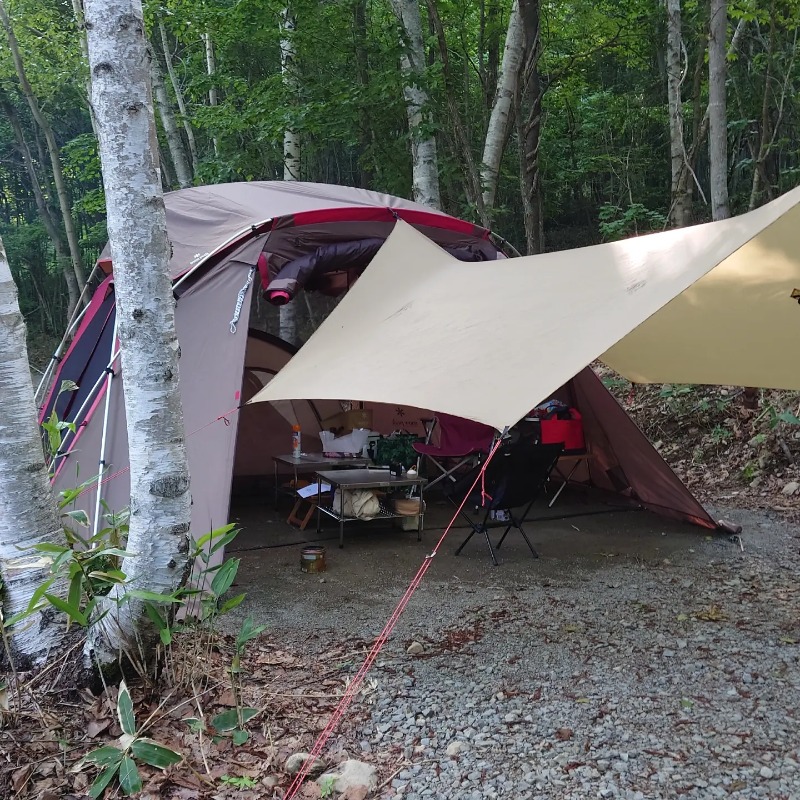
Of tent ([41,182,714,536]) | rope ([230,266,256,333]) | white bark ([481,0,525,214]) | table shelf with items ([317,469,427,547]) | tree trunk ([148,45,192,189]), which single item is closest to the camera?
tent ([41,182,714,536])

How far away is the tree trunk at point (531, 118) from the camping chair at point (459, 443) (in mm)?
2808

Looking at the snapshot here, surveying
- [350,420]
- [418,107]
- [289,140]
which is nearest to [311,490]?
[350,420]

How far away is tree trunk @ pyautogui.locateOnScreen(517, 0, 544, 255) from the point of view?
20.8ft

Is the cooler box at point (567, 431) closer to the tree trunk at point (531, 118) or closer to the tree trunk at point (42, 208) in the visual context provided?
the tree trunk at point (531, 118)

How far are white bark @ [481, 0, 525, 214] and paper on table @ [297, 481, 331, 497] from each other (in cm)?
355

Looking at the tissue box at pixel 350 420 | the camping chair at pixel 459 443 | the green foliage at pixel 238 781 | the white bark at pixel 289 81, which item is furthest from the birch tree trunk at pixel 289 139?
the green foliage at pixel 238 781

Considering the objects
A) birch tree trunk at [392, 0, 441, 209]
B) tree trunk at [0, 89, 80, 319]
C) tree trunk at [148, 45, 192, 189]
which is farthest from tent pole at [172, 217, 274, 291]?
tree trunk at [0, 89, 80, 319]

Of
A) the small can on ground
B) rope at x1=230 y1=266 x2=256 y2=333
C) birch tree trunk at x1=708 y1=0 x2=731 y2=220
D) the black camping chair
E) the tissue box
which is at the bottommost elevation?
the small can on ground

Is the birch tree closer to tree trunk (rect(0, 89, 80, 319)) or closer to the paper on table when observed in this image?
the paper on table

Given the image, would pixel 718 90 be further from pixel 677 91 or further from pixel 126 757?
pixel 126 757

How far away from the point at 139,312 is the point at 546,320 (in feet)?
5.30

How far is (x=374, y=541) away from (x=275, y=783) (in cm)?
254

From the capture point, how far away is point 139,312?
222 centimetres

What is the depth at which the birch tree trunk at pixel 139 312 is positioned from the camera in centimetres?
218
